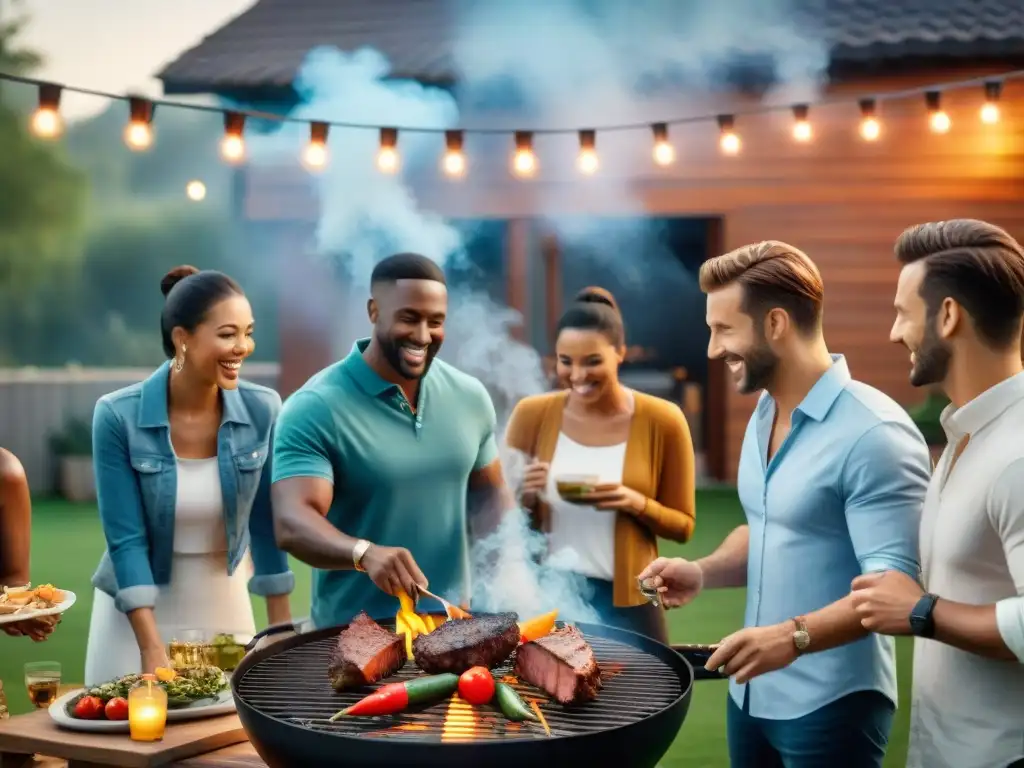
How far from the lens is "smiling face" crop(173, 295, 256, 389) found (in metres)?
3.48

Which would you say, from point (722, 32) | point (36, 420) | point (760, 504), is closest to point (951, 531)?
point (760, 504)

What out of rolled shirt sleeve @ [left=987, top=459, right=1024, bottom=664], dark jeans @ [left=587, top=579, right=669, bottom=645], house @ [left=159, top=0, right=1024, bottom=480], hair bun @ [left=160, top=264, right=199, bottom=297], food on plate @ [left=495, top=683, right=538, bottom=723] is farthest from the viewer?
house @ [left=159, top=0, right=1024, bottom=480]

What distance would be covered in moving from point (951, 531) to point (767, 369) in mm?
634

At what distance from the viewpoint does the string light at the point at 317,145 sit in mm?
6762

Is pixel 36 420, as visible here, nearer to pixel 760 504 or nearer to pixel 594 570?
pixel 594 570

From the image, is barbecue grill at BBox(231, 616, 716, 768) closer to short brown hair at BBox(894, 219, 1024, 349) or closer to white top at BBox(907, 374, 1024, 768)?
white top at BBox(907, 374, 1024, 768)

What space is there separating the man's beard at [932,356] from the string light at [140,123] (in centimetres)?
498

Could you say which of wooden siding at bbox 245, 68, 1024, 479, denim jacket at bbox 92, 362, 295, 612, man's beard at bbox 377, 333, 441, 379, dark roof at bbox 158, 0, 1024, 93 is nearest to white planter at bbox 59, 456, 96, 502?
dark roof at bbox 158, 0, 1024, 93

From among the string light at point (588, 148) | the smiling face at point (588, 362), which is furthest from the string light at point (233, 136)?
the smiling face at point (588, 362)

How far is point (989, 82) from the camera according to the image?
6.69 meters

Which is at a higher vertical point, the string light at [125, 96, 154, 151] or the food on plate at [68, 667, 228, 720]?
the string light at [125, 96, 154, 151]

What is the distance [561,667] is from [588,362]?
188 cm

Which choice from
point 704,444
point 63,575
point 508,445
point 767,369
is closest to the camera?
point 767,369

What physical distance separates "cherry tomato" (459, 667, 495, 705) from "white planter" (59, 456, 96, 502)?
1179 centimetres
